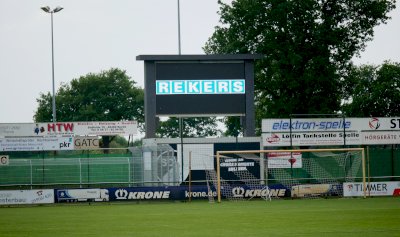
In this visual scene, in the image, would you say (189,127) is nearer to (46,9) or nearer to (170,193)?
(46,9)

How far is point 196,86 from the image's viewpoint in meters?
41.4

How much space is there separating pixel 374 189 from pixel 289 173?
4977mm

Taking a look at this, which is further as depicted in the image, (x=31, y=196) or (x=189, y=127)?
(x=189, y=127)

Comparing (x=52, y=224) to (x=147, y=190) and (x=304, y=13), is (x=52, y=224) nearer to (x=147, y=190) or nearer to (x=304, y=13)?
(x=147, y=190)

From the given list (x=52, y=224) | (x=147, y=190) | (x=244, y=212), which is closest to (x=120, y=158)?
(x=147, y=190)

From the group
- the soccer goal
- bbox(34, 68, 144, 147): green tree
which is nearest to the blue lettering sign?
the soccer goal

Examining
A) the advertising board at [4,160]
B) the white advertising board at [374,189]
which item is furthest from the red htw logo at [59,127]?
the white advertising board at [374,189]

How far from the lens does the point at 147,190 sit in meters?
38.8

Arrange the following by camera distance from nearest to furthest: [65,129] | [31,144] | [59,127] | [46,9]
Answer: [31,144], [59,127], [65,129], [46,9]

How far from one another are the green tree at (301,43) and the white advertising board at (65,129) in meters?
10.8

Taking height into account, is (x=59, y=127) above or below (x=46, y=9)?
below

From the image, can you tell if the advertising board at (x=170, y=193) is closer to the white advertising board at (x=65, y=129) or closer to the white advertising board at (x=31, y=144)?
the white advertising board at (x=31, y=144)

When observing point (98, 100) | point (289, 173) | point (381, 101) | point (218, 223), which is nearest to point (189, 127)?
point (98, 100)

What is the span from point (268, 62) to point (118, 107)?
57.8 metres
